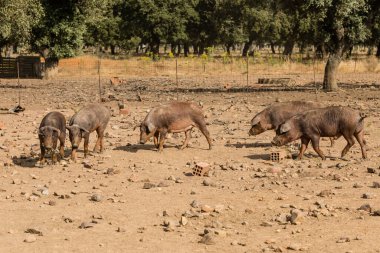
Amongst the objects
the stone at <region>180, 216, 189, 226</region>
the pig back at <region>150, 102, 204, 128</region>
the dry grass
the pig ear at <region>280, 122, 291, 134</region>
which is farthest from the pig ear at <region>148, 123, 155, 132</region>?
the dry grass

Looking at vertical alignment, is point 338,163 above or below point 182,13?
below

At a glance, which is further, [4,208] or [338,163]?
[338,163]

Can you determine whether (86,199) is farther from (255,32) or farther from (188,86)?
(255,32)

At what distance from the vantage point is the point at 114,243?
916 centimetres

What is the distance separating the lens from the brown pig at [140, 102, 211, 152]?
16.1 metres

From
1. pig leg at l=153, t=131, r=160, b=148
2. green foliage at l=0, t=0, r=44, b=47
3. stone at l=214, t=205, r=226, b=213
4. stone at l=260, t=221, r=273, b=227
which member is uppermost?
green foliage at l=0, t=0, r=44, b=47

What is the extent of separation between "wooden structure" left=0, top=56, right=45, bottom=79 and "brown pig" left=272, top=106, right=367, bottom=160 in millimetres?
39107

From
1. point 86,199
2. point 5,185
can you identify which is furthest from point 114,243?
point 5,185

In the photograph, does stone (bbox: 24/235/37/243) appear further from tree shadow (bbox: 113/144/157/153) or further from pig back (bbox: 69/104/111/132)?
tree shadow (bbox: 113/144/157/153)

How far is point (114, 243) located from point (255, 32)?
81.8 m

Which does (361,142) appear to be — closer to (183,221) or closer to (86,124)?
(183,221)

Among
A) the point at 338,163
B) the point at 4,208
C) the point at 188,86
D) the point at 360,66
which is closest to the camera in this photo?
the point at 4,208

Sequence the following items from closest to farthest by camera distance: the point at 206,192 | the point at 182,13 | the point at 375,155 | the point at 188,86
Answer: the point at 206,192
the point at 375,155
the point at 188,86
the point at 182,13

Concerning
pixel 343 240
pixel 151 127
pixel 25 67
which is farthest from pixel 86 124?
pixel 25 67
